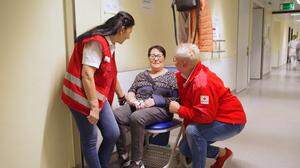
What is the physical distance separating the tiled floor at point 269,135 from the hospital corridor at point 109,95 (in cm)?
2

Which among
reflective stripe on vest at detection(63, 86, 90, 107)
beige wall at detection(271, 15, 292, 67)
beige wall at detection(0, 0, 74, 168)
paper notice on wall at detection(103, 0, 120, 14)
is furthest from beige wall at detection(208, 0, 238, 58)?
beige wall at detection(271, 15, 292, 67)

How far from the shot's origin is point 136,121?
2486mm

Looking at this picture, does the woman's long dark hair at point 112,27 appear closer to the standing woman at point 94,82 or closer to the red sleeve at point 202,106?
the standing woman at point 94,82

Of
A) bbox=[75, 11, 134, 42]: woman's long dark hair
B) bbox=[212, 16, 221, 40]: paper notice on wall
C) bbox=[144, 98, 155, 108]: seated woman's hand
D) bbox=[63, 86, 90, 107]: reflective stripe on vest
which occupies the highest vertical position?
bbox=[212, 16, 221, 40]: paper notice on wall

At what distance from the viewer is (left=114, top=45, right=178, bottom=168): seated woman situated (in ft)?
8.25

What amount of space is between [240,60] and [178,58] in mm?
5146

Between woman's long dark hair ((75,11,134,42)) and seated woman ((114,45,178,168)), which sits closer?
woman's long dark hair ((75,11,134,42))

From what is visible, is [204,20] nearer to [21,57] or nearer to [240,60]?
[21,57]

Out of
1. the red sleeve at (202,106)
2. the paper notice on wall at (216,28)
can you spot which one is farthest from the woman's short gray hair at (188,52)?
the paper notice on wall at (216,28)

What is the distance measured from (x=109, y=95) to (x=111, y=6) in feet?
3.41

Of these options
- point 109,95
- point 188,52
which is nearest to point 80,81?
point 109,95

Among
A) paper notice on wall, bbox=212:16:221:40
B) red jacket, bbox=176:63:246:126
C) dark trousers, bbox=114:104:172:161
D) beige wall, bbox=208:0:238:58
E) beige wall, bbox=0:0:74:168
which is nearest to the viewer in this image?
beige wall, bbox=0:0:74:168

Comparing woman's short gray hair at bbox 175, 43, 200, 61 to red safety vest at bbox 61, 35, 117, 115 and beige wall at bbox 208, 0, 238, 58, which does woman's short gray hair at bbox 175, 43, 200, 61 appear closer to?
red safety vest at bbox 61, 35, 117, 115

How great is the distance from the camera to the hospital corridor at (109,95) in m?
2.08
